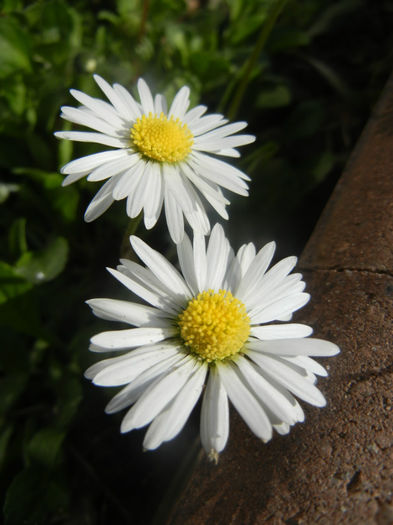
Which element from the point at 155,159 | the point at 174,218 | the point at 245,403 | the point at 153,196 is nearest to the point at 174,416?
the point at 245,403

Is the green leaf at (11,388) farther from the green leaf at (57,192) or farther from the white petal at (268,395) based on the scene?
the white petal at (268,395)

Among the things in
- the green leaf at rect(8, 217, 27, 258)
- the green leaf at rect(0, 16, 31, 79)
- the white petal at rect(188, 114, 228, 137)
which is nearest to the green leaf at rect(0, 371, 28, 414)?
the green leaf at rect(8, 217, 27, 258)

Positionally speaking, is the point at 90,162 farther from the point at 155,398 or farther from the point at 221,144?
the point at 155,398

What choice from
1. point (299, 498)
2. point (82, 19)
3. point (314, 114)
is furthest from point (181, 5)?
point (299, 498)

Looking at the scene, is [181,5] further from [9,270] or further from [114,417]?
[114,417]

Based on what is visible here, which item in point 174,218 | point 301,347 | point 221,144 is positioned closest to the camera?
point 301,347

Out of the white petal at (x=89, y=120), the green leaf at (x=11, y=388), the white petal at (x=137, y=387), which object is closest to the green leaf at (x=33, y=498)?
the green leaf at (x=11, y=388)

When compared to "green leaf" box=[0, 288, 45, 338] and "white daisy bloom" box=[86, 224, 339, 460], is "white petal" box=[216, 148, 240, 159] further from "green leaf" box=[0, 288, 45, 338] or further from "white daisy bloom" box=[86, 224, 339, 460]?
"green leaf" box=[0, 288, 45, 338]
